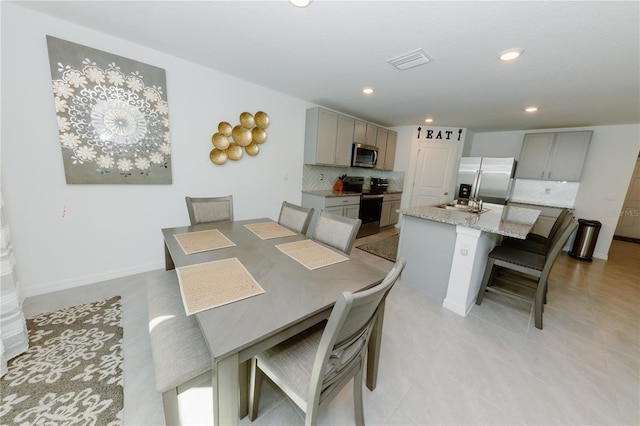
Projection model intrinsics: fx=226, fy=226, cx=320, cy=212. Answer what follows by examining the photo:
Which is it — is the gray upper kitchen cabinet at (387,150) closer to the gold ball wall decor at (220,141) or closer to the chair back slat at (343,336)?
the gold ball wall decor at (220,141)

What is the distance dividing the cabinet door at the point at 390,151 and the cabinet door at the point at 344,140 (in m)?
1.24

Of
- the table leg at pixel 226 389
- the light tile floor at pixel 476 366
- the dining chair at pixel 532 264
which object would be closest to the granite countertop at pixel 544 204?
the light tile floor at pixel 476 366

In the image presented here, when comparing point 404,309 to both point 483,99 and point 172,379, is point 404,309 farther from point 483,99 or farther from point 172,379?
point 483,99

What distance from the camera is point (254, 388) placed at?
113 cm

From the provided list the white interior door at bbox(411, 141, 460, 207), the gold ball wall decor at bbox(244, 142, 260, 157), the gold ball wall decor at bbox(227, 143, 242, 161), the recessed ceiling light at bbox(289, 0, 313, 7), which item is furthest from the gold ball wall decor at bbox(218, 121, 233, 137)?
the white interior door at bbox(411, 141, 460, 207)

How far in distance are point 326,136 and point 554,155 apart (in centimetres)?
422

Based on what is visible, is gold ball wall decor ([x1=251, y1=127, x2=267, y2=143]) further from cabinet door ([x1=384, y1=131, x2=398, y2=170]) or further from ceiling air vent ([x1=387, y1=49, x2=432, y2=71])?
cabinet door ([x1=384, y1=131, x2=398, y2=170])

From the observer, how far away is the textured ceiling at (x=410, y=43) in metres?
1.45

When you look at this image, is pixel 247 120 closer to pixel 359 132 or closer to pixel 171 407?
pixel 359 132

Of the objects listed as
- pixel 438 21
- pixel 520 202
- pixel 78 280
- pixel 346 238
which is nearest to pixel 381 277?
pixel 346 238

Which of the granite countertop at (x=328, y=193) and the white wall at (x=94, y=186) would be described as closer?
the white wall at (x=94, y=186)

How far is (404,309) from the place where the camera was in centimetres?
224

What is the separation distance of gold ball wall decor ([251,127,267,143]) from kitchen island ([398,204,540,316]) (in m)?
2.12

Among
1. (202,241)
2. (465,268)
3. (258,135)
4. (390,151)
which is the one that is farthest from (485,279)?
(390,151)
